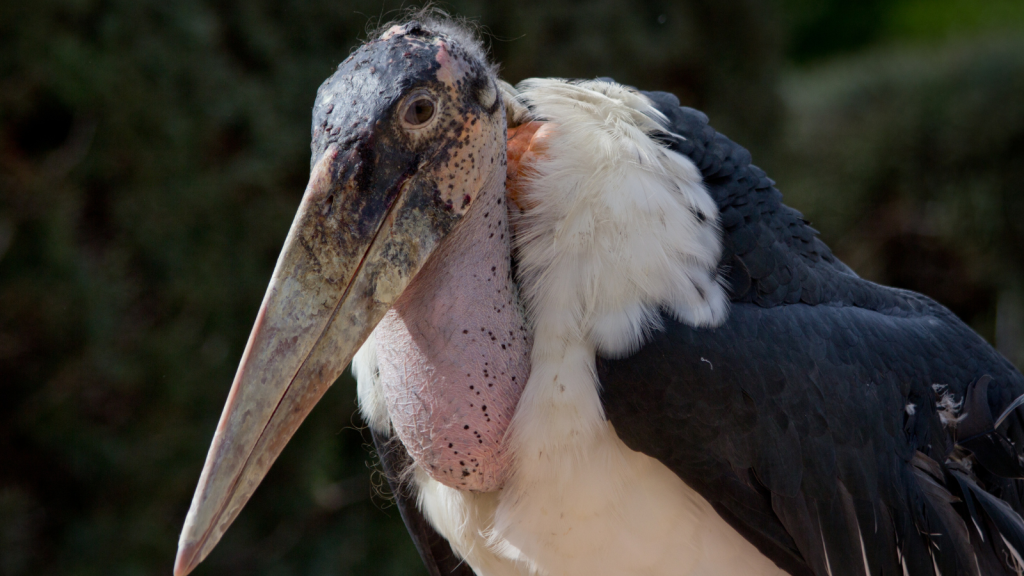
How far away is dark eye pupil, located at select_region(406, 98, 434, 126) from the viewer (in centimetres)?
167

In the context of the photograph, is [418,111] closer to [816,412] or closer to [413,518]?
[816,412]

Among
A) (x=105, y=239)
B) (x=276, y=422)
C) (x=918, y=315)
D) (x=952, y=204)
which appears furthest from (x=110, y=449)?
(x=952, y=204)

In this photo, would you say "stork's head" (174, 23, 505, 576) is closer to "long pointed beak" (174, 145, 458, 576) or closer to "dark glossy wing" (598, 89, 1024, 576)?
"long pointed beak" (174, 145, 458, 576)

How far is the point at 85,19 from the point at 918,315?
2.60 m

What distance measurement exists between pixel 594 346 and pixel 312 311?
1.62 ft

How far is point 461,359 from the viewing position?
1788 mm

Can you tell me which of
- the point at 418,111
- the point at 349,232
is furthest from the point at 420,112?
the point at 349,232

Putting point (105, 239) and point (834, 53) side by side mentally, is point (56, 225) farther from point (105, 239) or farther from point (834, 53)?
point (834, 53)

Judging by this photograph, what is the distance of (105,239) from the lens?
10.8 feet

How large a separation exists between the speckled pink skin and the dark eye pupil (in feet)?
0.65

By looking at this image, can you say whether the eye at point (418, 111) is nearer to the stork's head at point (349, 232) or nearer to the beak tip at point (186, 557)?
the stork's head at point (349, 232)

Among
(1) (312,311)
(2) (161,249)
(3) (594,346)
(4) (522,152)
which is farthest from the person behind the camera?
(2) (161,249)

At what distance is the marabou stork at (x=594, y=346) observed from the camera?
163 cm

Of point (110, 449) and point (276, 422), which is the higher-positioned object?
point (276, 422)
